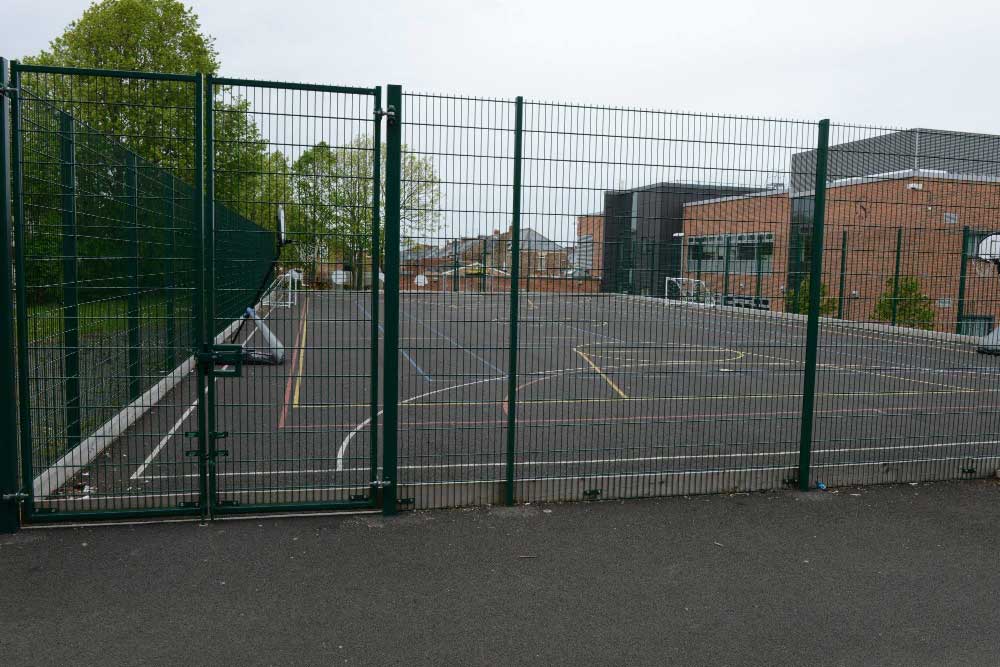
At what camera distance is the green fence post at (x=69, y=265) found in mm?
5859

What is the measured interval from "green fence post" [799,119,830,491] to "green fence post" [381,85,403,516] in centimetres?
345

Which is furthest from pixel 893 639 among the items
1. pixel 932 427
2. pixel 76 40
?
pixel 76 40

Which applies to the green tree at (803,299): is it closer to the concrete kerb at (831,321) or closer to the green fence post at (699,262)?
the concrete kerb at (831,321)

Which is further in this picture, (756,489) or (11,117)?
(756,489)

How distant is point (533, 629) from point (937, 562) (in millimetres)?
2930

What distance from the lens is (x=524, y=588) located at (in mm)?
4617

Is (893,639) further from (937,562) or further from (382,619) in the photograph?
(382,619)

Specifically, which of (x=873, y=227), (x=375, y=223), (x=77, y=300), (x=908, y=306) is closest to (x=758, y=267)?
(x=873, y=227)

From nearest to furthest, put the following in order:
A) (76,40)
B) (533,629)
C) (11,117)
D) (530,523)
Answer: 1. (533,629)
2. (11,117)
3. (530,523)
4. (76,40)

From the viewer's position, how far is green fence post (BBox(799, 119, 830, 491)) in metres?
6.34

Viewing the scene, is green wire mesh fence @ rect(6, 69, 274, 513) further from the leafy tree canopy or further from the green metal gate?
the leafy tree canopy

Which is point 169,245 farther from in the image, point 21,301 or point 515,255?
point 515,255

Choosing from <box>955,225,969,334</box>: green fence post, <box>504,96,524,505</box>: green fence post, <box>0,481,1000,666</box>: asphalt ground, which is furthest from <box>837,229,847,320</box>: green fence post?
<box>504,96,524,505</box>: green fence post

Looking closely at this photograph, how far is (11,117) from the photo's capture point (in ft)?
16.8
